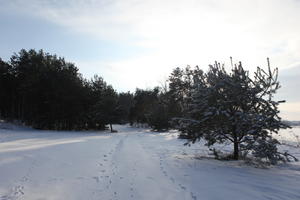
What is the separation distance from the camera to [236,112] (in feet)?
31.0

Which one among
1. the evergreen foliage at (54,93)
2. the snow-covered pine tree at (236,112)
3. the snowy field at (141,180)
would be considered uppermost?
the evergreen foliage at (54,93)

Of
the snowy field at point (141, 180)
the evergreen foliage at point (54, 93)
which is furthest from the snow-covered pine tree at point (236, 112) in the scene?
the evergreen foliage at point (54, 93)

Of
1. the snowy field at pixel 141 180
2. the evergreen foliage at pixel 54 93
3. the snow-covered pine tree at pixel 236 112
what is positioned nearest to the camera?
the snowy field at pixel 141 180

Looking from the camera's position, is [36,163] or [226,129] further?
[226,129]

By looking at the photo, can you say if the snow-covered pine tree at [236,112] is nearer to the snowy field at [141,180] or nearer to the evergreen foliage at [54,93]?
the snowy field at [141,180]

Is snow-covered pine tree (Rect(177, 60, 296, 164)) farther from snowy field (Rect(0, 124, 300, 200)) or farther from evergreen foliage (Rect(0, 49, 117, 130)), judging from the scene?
evergreen foliage (Rect(0, 49, 117, 130))

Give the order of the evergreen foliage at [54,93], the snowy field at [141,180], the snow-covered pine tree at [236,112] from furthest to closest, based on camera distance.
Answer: the evergreen foliage at [54,93], the snow-covered pine tree at [236,112], the snowy field at [141,180]

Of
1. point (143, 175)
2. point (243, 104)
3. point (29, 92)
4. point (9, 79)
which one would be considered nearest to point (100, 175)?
point (143, 175)

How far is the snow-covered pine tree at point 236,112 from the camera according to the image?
29.6ft

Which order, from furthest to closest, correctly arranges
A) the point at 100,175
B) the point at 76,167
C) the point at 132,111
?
the point at 132,111 < the point at 76,167 < the point at 100,175

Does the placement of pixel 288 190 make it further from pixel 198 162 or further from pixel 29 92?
pixel 29 92

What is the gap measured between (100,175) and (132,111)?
5962 centimetres

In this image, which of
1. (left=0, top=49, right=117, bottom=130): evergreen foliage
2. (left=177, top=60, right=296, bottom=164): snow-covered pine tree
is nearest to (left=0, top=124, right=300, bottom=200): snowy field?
(left=177, top=60, right=296, bottom=164): snow-covered pine tree

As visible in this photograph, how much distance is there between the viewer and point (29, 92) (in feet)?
131
